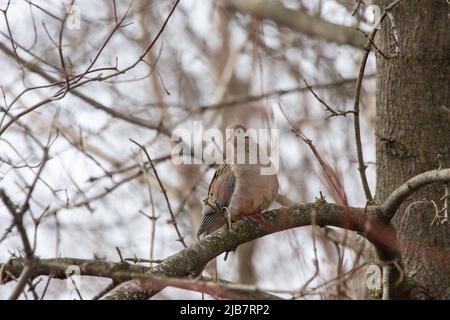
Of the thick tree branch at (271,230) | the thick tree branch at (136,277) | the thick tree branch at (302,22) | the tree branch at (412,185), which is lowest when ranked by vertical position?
the thick tree branch at (136,277)

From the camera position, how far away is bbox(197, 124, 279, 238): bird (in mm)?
5141

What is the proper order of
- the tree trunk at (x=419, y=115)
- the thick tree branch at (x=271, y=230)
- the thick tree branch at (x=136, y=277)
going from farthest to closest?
the tree trunk at (x=419, y=115), the thick tree branch at (x=271, y=230), the thick tree branch at (x=136, y=277)

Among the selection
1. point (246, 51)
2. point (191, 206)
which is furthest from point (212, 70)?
point (191, 206)

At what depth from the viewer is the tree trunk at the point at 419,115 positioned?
4.77m

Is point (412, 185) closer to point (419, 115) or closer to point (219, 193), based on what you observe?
point (419, 115)

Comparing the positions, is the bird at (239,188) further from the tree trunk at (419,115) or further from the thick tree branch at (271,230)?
the tree trunk at (419,115)

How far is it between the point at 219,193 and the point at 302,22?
90.8 inches

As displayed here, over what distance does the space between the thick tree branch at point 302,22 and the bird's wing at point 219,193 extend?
1.79 m

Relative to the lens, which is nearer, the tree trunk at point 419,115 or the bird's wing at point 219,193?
the tree trunk at point 419,115

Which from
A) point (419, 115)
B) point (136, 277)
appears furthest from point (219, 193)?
point (136, 277)

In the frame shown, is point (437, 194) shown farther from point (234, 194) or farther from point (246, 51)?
point (246, 51)

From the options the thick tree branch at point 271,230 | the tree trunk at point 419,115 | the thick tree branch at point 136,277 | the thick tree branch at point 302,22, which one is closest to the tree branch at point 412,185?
the thick tree branch at point 271,230

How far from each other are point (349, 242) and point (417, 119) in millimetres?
1411

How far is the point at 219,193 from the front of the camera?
215 inches
